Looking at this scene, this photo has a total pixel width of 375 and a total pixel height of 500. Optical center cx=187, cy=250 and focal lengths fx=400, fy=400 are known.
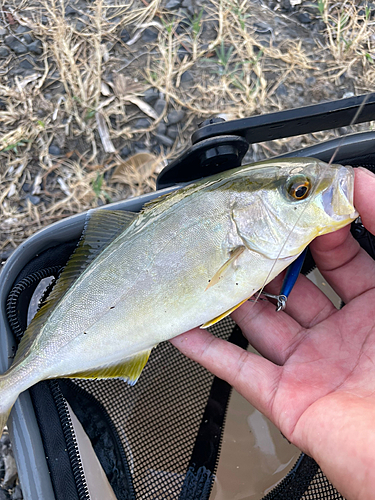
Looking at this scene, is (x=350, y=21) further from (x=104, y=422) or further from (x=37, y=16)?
(x=104, y=422)

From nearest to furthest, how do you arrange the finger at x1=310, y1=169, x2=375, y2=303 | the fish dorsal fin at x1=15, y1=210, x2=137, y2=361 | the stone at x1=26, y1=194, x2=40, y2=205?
the fish dorsal fin at x1=15, y1=210, x2=137, y2=361 < the finger at x1=310, y1=169, x2=375, y2=303 < the stone at x1=26, y1=194, x2=40, y2=205

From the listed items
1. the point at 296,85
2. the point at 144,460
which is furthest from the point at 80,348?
the point at 296,85

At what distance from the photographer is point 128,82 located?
3594 mm

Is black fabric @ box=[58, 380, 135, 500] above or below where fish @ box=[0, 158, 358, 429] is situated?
below

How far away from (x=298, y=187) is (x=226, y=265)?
0.50 m

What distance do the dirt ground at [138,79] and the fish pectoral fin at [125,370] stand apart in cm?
162

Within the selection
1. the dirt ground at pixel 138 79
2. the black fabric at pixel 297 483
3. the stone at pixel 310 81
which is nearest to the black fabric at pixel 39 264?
the dirt ground at pixel 138 79

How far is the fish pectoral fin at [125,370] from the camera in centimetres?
212

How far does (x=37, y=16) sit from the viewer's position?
3.63 meters

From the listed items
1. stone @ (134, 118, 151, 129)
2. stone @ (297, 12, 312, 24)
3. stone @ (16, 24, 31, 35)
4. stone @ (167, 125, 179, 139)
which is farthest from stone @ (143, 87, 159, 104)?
stone @ (297, 12, 312, 24)

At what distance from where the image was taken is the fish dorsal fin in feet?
6.91

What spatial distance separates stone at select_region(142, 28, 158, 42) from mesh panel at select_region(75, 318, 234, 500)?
283cm

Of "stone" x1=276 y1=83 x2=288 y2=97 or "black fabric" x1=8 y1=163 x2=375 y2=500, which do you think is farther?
"stone" x1=276 y1=83 x2=288 y2=97

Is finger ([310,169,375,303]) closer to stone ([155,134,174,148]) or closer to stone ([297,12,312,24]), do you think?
stone ([155,134,174,148])
